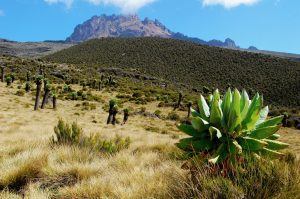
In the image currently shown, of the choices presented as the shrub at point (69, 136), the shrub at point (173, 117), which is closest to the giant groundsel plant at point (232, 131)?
the shrub at point (69, 136)

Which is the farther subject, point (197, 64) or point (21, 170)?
point (197, 64)

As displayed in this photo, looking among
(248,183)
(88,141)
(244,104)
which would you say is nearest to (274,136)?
(244,104)

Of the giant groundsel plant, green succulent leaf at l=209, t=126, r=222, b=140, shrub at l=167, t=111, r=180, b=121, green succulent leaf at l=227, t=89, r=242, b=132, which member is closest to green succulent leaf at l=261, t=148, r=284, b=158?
the giant groundsel plant

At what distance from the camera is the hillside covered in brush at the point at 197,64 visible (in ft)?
337

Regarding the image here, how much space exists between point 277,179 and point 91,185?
90.1 inches

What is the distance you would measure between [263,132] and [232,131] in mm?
356

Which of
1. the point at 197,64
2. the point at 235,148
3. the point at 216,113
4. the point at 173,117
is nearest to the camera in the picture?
A: the point at 235,148

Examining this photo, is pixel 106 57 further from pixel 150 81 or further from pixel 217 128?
pixel 217 128

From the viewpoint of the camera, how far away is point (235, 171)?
4.24m

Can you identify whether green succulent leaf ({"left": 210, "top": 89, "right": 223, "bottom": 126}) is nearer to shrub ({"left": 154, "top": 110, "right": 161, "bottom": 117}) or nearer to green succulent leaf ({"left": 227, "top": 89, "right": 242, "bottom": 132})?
green succulent leaf ({"left": 227, "top": 89, "right": 242, "bottom": 132})

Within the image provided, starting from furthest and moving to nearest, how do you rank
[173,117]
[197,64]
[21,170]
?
1. [197,64]
2. [173,117]
3. [21,170]

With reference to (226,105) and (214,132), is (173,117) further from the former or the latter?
(214,132)

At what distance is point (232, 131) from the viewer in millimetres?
4859

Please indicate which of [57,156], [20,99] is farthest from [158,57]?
[57,156]
